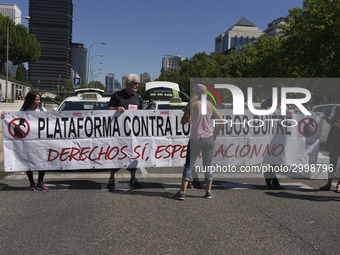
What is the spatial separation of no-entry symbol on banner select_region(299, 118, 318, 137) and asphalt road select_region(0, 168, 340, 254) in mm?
1141

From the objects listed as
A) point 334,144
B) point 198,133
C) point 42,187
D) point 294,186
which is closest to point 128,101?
point 198,133

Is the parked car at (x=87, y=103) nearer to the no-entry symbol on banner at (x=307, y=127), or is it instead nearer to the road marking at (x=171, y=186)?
the road marking at (x=171, y=186)

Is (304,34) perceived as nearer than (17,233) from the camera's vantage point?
No

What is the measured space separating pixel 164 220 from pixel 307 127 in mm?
4373

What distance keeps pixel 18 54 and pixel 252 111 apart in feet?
264

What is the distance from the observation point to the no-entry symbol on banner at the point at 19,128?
24.6 feet

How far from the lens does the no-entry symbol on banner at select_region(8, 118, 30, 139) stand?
7.48m

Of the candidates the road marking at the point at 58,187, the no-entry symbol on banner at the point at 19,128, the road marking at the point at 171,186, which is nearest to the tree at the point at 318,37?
the road marking at the point at 171,186

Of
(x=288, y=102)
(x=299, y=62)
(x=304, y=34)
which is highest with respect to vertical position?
(x=304, y=34)

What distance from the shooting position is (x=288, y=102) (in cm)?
827

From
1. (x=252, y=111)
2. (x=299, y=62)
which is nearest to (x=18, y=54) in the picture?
(x=299, y=62)

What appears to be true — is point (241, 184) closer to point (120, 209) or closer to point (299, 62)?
point (120, 209)

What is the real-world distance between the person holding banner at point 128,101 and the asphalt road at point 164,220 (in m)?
0.22

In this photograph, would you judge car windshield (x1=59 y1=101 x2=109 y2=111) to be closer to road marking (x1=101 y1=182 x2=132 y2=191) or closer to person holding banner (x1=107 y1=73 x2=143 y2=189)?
person holding banner (x1=107 y1=73 x2=143 y2=189)
